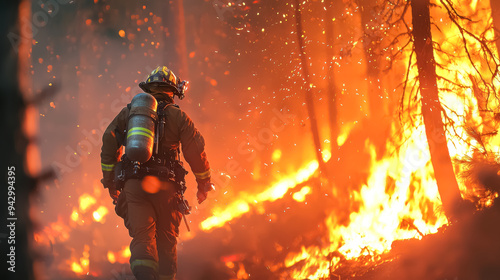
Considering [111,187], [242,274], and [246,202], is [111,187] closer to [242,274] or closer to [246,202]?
[242,274]

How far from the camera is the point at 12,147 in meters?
2.15

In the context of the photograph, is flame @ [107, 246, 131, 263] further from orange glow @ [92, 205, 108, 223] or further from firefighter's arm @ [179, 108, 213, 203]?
firefighter's arm @ [179, 108, 213, 203]

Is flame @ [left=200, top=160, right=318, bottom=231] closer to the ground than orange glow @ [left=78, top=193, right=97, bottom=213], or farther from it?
closer to the ground

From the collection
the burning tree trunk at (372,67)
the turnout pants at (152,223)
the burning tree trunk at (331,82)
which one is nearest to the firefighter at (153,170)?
the turnout pants at (152,223)

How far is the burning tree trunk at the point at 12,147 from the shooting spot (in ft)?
7.02

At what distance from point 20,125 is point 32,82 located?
21.9 ft

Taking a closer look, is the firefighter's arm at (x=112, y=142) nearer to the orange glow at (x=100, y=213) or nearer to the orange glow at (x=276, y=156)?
the orange glow at (x=100, y=213)

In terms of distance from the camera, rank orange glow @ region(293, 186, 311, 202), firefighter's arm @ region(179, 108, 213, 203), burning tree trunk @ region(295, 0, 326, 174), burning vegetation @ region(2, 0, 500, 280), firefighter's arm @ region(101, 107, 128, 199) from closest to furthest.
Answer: firefighter's arm @ region(101, 107, 128, 199)
firefighter's arm @ region(179, 108, 213, 203)
burning vegetation @ region(2, 0, 500, 280)
orange glow @ region(293, 186, 311, 202)
burning tree trunk @ region(295, 0, 326, 174)

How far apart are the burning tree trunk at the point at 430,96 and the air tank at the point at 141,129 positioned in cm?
371

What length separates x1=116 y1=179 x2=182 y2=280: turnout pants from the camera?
388 cm

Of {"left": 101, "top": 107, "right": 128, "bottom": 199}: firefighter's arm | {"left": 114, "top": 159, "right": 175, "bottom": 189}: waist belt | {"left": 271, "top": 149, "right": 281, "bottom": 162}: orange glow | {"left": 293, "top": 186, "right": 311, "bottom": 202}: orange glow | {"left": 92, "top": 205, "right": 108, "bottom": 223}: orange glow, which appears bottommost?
{"left": 114, "top": 159, "right": 175, "bottom": 189}: waist belt

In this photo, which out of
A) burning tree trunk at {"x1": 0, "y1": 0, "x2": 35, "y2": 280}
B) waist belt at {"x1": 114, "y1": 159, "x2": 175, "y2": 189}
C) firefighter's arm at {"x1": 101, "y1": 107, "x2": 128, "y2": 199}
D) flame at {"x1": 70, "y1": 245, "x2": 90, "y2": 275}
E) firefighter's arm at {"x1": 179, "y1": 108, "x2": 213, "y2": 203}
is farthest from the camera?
flame at {"x1": 70, "y1": 245, "x2": 90, "y2": 275}

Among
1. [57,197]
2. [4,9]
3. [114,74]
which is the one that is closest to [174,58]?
[114,74]

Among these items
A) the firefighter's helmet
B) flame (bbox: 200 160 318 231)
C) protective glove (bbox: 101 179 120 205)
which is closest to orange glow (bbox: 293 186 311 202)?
flame (bbox: 200 160 318 231)
